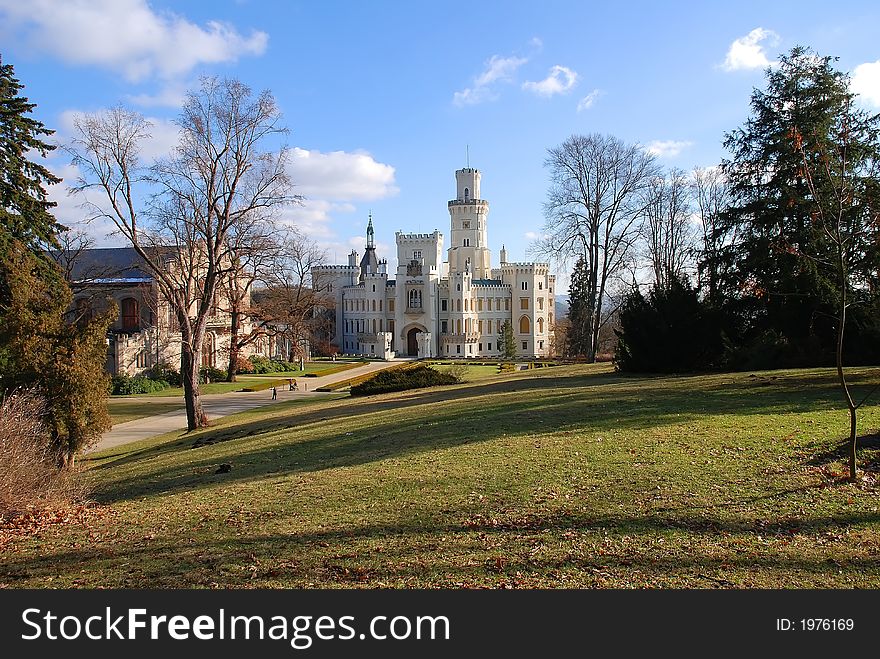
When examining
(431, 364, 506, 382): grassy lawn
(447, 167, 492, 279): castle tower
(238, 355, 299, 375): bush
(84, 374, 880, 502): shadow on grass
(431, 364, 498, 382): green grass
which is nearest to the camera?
(84, 374, 880, 502): shadow on grass

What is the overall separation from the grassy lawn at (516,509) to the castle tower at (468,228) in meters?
67.3

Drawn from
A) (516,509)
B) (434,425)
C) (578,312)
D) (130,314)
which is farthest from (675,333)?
(130,314)

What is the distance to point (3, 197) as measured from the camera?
24641 millimetres

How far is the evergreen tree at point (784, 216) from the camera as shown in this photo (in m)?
19.5

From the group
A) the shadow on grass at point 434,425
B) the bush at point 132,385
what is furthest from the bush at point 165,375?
the shadow on grass at point 434,425

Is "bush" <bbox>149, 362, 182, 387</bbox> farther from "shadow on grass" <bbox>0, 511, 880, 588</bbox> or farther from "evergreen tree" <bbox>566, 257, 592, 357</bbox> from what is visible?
"shadow on grass" <bbox>0, 511, 880, 588</bbox>

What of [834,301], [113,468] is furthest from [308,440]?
[834,301]

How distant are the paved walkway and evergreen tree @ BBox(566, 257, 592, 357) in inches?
707

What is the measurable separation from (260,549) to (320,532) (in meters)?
0.72

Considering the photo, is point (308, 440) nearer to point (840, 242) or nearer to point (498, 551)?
point (498, 551)

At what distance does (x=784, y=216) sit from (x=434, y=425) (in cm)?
1560

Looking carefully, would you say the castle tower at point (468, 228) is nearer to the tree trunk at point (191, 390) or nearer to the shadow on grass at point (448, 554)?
the tree trunk at point (191, 390)

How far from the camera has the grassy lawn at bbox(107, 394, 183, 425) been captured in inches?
1055

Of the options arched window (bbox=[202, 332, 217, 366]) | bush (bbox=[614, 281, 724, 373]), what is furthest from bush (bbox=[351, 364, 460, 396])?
arched window (bbox=[202, 332, 217, 366])
